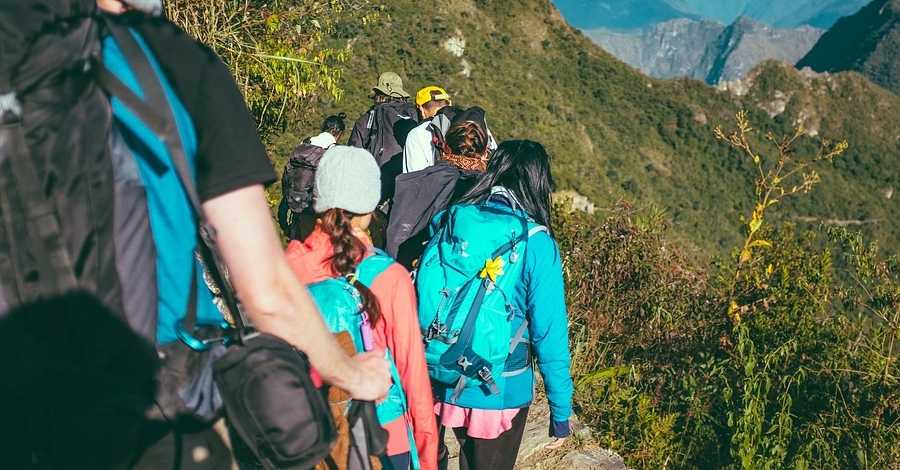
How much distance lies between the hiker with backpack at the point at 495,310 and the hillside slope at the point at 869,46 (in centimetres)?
13589

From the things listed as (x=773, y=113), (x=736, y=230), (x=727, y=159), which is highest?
(x=773, y=113)

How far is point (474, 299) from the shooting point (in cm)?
231

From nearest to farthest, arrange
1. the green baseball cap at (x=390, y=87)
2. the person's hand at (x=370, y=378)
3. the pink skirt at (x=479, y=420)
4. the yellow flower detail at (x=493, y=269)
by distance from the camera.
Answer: the person's hand at (x=370, y=378)
the yellow flower detail at (x=493, y=269)
the pink skirt at (x=479, y=420)
the green baseball cap at (x=390, y=87)

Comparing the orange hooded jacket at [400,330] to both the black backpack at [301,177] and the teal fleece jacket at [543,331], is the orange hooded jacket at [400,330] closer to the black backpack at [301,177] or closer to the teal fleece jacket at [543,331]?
the teal fleece jacket at [543,331]

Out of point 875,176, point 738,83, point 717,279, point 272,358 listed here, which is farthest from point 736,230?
point 272,358

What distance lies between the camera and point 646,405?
3826mm

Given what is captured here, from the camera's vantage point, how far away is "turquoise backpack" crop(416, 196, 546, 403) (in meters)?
2.31

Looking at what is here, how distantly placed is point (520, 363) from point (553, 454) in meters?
1.25

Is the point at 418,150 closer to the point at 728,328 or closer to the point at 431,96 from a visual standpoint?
the point at 431,96

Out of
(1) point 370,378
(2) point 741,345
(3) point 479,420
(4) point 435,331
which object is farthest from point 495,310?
(2) point 741,345

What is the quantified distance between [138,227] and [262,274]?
0.21 metres

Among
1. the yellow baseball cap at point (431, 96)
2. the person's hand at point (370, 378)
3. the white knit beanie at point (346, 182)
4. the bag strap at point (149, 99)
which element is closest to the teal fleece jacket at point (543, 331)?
the white knit beanie at point (346, 182)

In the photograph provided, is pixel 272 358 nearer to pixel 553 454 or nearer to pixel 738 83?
pixel 553 454

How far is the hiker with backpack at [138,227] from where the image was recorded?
94cm
